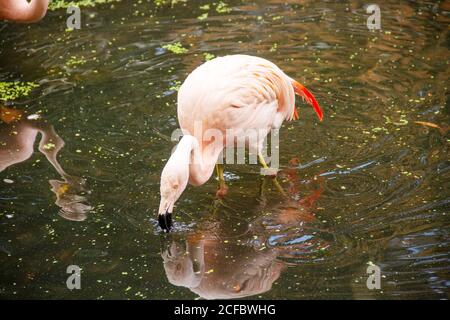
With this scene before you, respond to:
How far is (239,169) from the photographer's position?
5.29 m

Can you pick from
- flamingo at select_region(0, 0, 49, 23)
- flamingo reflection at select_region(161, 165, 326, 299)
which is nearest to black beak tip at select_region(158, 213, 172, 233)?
flamingo reflection at select_region(161, 165, 326, 299)

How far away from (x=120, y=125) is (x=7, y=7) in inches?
72.1

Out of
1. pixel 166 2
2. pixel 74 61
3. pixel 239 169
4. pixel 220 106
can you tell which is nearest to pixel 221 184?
pixel 239 169

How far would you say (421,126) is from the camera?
18.1ft

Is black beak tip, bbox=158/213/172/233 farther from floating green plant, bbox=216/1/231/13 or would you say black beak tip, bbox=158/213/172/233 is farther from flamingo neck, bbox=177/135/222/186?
floating green plant, bbox=216/1/231/13

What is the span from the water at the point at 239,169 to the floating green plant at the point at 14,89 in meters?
0.08

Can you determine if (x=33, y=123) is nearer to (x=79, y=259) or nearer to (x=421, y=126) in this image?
(x=79, y=259)

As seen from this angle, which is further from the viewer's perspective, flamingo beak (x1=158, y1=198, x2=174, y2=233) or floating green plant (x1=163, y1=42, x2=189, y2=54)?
floating green plant (x1=163, y1=42, x2=189, y2=54)


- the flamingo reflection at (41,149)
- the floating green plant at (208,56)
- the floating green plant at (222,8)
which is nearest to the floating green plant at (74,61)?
the flamingo reflection at (41,149)

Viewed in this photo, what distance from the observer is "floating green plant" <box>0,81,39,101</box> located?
6.41m

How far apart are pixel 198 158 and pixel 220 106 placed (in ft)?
1.23

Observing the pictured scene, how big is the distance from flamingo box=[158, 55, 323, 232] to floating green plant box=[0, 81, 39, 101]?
2242mm
